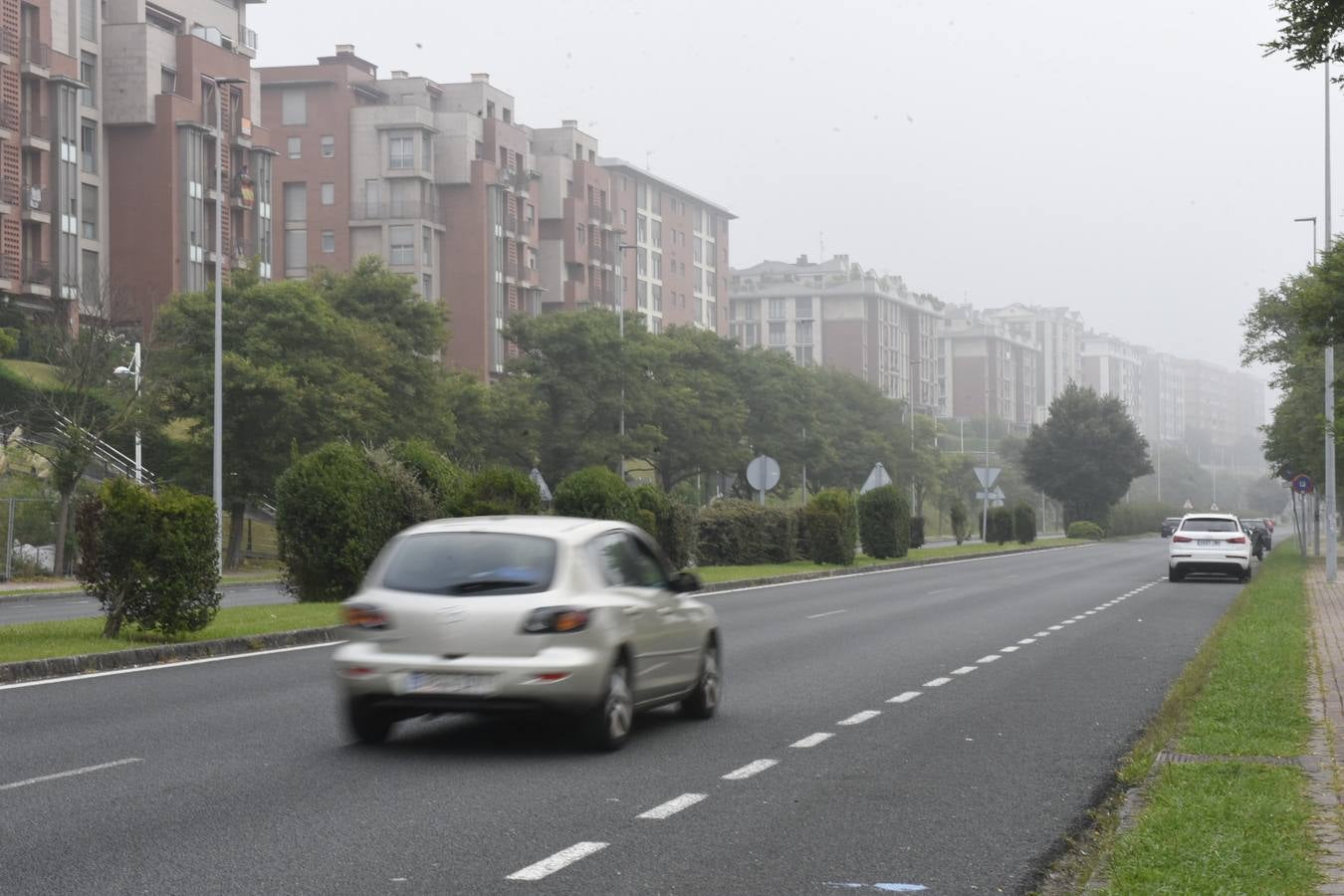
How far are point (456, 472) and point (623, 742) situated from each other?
62.5 feet

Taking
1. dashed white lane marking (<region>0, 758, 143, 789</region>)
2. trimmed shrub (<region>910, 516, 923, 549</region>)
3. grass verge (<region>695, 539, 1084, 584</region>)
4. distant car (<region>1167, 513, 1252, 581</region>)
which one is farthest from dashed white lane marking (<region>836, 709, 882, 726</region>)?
trimmed shrub (<region>910, 516, 923, 549</region>)

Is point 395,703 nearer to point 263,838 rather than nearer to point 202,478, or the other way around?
point 263,838

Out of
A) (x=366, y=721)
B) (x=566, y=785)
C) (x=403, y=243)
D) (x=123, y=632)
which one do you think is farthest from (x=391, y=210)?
(x=566, y=785)

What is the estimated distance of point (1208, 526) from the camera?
134 ft

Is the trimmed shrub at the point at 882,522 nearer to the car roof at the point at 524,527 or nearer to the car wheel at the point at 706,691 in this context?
the car wheel at the point at 706,691

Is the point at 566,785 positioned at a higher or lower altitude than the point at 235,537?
lower

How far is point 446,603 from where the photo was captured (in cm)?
1096

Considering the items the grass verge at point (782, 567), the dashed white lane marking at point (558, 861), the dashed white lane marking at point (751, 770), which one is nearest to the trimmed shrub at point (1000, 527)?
the grass verge at point (782, 567)

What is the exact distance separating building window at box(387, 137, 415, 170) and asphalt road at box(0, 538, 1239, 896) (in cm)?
8067

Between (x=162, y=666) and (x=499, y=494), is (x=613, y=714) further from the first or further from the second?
(x=499, y=494)

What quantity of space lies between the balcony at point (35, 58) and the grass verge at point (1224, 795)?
59288 mm

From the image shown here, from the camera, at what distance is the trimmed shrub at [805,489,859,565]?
48188 millimetres

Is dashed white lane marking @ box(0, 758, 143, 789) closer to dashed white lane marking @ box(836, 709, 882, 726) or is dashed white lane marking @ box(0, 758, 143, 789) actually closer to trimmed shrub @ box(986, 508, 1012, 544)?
dashed white lane marking @ box(836, 709, 882, 726)

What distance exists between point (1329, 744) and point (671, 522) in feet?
94.7
